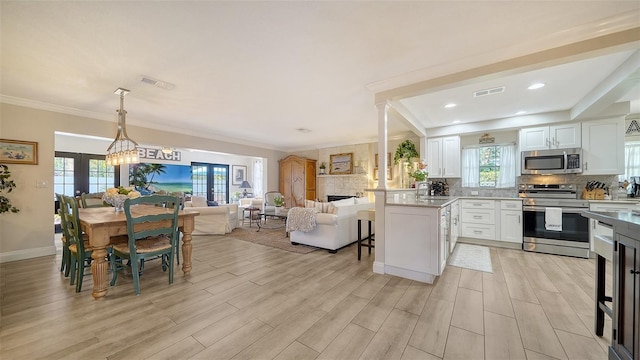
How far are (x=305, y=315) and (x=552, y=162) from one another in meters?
4.95

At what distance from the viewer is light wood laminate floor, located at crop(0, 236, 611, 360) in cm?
165

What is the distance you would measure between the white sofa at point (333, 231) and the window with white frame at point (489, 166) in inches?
105

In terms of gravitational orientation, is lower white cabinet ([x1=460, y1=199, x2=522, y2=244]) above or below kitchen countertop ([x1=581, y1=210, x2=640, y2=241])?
below

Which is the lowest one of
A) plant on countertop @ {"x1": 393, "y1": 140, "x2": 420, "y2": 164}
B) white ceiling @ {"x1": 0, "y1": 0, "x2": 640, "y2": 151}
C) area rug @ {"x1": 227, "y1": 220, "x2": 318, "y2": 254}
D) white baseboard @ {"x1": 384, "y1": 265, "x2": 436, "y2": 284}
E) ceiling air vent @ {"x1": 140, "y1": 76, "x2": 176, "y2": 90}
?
area rug @ {"x1": 227, "y1": 220, "x2": 318, "y2": 254}

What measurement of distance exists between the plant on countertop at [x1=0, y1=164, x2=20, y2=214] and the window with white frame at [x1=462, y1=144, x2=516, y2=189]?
797 centimetres

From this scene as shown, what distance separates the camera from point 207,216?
5363 mm

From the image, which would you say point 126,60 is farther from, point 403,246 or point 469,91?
point 469,91

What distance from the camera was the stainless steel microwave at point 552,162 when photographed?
391cm

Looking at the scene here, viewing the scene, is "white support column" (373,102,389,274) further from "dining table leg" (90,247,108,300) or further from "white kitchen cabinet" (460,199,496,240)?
"dining table leg" (90,247,108,300)

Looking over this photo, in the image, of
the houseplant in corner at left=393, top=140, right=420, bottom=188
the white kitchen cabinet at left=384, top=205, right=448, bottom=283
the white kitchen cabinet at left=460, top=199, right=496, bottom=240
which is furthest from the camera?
the houseplant in corner at left=393, top=140, right=420, bottom=188

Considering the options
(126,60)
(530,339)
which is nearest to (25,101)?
(126,60)

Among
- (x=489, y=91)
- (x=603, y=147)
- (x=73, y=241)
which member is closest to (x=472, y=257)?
(x=489, y=91)

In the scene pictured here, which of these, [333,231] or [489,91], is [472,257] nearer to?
[333,231]

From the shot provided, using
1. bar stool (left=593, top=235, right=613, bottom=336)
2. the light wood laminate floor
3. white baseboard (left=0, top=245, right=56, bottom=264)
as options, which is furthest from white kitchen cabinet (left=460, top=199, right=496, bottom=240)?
white baseboard (left=0, top=245, right=56, bottom=264)
